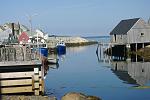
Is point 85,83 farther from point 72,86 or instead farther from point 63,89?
point 63,89

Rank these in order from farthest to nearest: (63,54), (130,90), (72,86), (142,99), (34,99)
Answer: (63,54) < (72,86) < (130,90) < (142,99) < (34,99)

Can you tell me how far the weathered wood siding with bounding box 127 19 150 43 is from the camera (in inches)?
A: 3009

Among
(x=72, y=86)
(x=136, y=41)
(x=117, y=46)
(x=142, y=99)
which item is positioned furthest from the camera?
(x=117, y=46)

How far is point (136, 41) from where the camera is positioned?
252 feet

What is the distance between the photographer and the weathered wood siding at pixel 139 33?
76.4 m

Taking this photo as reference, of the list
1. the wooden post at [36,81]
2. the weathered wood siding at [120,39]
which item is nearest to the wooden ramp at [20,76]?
the wooden post at [36,81]

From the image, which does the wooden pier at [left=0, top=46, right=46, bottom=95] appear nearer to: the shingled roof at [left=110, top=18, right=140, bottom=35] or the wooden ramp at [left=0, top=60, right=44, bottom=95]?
the wooden ramp at [left=0, top=60, right=44, bottom=95]

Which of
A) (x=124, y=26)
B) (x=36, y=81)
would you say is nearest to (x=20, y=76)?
(x=36, y=81)

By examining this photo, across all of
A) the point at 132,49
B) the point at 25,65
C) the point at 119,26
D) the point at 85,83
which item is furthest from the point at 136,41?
the point at 25,65

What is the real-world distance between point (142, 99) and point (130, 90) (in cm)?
453

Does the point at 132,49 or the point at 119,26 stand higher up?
the point at 119,26

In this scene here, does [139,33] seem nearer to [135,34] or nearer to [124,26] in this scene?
[135,34]

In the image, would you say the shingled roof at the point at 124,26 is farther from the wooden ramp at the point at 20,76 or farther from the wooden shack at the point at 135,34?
the wooden ramp at the point at 20,76

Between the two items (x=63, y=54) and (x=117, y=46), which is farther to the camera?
(x=63, y=54)
